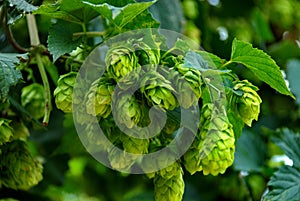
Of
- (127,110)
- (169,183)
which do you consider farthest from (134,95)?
(169,183)

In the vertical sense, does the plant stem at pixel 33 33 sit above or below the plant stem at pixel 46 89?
above

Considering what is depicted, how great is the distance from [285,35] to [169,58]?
132cm

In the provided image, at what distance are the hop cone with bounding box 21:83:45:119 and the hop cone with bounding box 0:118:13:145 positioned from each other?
0.13 meters

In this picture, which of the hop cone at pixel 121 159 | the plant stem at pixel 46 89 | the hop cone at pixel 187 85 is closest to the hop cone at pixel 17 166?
the plant stem at pixel 46 89

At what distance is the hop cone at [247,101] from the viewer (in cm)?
A: 83

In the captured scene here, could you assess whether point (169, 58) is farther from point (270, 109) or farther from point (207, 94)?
point (270, 109)

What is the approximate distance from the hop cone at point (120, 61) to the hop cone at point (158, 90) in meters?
0.03

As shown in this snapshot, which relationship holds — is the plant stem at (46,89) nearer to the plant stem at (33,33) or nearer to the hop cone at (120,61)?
the plant stem at (33,33)

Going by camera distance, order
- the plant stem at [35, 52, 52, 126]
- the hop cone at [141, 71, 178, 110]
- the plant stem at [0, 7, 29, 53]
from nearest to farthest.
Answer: the hop cone at [141, 71, 178, 110]
the plant stem at [35, 52, 52, 126]
the plant stem at [0, 7, 29, 53]

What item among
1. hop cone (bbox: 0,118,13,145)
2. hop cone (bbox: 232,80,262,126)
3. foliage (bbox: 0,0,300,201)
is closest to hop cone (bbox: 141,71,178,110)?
foliage (bbox: 0,0,300,201)

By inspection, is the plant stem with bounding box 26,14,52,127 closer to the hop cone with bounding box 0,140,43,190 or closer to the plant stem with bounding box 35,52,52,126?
the plant stem with bounding box 35,52,52,126

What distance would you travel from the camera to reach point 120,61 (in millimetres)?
788

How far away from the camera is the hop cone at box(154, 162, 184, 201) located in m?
0.84

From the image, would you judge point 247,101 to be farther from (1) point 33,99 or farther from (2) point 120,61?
(1) point 33,99
